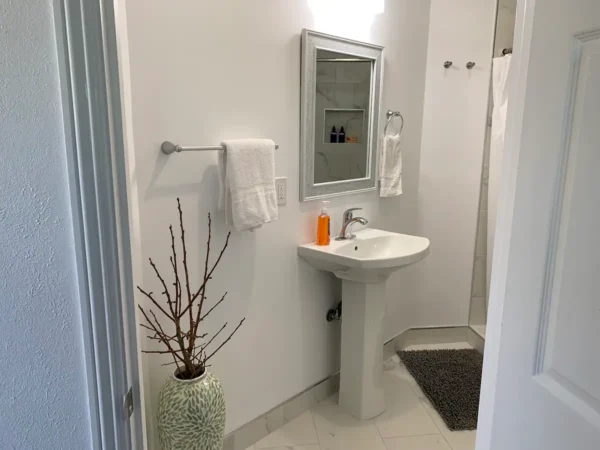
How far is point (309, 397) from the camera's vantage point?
7.92 feet

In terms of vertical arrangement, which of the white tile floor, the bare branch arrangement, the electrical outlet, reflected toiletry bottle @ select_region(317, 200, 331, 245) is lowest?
the white tile floor

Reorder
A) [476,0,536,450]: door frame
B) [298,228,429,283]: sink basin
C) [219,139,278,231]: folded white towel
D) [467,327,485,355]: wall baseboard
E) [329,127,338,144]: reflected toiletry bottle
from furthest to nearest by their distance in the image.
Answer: [467,327,485,355]: wall baseboard < [329,127,338,144]: reflected toiletry bottle < [298,228,429,283]: sink basin < [219,139,278,231]: folded white towel < [476,0,536,450]: door frame

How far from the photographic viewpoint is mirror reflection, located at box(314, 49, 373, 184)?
2.18 metres

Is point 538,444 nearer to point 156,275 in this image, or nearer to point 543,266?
point 543,266

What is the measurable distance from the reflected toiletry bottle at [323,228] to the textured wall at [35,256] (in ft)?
5.01

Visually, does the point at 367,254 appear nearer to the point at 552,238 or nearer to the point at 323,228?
the point at 323,228

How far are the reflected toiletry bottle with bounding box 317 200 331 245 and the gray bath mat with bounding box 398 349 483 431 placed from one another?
3.57ft

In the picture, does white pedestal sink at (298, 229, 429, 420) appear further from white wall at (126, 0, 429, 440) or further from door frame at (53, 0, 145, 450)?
door frame at (53, 0, 145, 450)

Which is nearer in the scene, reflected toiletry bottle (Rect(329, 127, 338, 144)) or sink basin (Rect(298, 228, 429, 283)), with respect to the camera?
sink basin (Rect(298, 228, 429, 283))

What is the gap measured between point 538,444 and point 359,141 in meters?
1.85

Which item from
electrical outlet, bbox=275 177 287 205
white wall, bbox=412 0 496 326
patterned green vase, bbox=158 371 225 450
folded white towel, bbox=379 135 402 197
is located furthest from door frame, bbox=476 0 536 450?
white wall, bbox=412 0 496 326

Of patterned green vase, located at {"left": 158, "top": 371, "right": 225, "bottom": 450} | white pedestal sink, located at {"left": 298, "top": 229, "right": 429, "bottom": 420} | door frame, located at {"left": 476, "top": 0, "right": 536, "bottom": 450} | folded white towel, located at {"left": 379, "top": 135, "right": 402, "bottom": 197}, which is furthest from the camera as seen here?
folded white towel, located at {"left": 379, "top": 135, "right": 402, "bottom": 197}

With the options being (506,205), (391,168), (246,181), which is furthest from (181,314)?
(391,168)

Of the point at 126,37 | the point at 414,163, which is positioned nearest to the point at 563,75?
the point at 126,37
